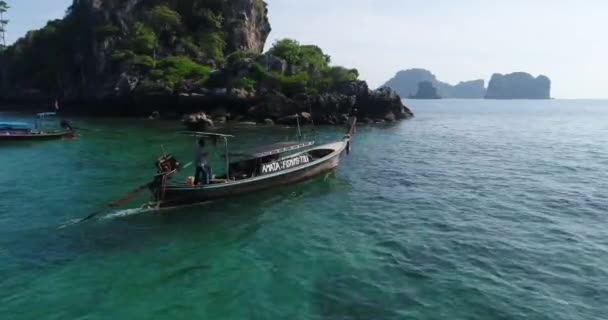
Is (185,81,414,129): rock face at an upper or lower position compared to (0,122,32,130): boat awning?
upper

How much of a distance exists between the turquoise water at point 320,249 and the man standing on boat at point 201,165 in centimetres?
157

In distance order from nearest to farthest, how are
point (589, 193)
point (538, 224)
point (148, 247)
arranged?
point (148, 247) < point (538, 224) < point (589, 193)

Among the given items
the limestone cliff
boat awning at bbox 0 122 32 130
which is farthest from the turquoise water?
the limestone cliff

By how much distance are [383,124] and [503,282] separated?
54315 millimetres

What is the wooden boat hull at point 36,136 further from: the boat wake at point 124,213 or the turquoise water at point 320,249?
the boat wake at point 124,213

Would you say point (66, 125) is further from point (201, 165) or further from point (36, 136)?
→ point (201, 165)

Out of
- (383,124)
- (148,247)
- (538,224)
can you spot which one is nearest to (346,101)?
(383,124)

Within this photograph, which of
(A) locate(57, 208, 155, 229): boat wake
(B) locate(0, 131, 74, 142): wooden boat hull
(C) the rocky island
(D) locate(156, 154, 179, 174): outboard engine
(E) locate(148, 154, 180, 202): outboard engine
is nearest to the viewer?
(A) locate(57, 208, 155, 229): boat wake

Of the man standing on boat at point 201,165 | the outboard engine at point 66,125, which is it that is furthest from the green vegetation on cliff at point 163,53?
the man standing on boat at point 201,165

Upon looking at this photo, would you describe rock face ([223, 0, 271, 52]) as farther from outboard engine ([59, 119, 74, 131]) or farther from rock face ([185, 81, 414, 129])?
outboard engine ([59, 119, 74, 131])

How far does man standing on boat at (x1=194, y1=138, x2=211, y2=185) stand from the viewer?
22.2 m

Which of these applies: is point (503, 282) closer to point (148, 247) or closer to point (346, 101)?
point (148, 247)

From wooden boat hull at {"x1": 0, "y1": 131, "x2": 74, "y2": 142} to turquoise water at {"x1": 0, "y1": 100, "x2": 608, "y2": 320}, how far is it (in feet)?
42.5

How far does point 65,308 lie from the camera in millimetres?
12562
